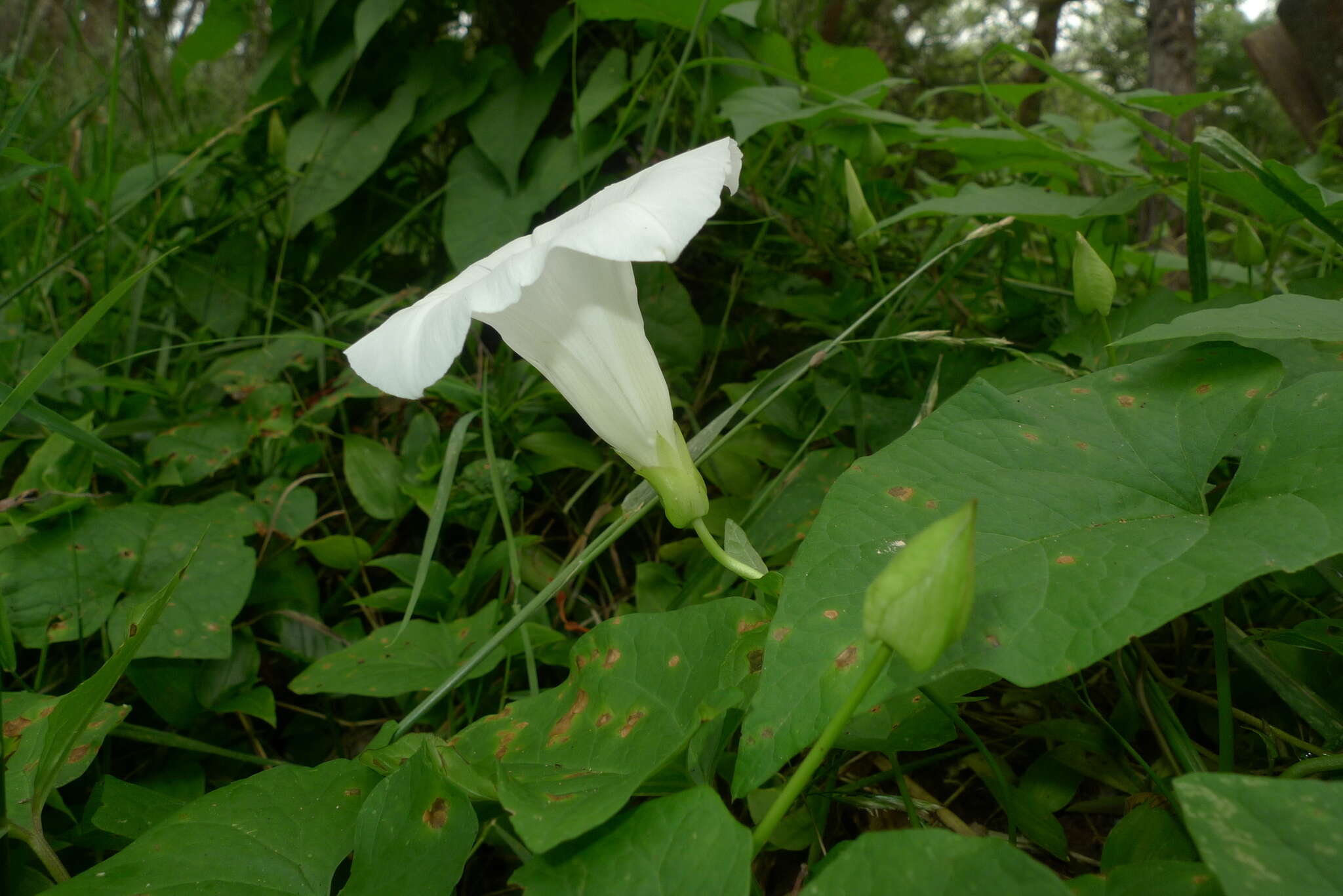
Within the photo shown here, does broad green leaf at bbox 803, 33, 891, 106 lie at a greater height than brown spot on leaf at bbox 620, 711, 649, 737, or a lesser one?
greater

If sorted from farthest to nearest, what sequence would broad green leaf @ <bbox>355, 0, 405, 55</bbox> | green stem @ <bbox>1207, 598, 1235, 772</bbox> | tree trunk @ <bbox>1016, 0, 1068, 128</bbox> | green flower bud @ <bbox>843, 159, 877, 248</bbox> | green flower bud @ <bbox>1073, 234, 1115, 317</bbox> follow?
tree trunk @ <bbox>1016, 0, 1068, 128</bbox> → broad green leaf @ <bbox>355, 0, 405, 55</bbox> → green flower bud @ <bbox>843, 159, 877, 248</bbox> → green flower bud @ <bbox>1073, 234, 1115, 317</bbox> → green stem @ <bbox>1207, 598, 1235, 772</bbox>

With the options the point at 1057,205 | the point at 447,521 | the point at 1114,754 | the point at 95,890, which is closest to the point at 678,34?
the point at 1057,205

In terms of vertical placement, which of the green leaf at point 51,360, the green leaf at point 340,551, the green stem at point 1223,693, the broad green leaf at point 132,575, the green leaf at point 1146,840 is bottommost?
the green leaf at point 1146,840

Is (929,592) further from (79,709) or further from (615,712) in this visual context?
(79,709)

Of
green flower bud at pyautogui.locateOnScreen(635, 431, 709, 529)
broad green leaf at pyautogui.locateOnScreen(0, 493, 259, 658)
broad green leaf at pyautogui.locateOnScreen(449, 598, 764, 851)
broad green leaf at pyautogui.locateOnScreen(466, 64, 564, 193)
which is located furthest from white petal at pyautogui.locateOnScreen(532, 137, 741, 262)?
broad green leaf at pyautogui.locateOnScreen(466, 64, 564, 193)

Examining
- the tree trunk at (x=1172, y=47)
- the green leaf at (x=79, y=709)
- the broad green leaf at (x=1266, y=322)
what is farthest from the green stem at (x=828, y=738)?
the tree trunk at (x=1172, y=47)

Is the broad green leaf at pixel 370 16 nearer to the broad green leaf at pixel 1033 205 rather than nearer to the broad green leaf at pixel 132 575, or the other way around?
the broad green leaf at pixel 132 575

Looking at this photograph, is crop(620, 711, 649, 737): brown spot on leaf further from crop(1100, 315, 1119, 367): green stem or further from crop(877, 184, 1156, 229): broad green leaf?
crop(877, 184, 1156, 229): broad green leaf
